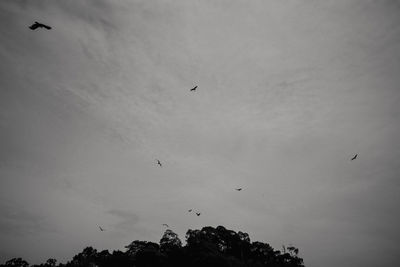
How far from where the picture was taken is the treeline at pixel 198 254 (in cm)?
4144

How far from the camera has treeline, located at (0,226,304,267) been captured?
41.4m

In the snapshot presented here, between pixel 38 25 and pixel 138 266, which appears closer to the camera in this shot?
pixel 38 25

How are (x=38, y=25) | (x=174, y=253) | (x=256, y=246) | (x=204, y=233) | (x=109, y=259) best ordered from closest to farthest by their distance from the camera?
(x=38, y=25), (x=174, y=253), (x=109, y=259), (x=204, y=233), (x=256, y=246)

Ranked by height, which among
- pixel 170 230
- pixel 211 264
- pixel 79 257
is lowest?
pixel 211 264

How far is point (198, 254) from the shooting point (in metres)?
40.3

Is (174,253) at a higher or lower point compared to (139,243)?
lower

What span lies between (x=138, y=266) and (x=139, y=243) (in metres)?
10.9

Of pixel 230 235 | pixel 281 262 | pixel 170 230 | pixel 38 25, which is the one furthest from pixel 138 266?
pixel 38 25

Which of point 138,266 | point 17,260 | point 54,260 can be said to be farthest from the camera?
point 17,260

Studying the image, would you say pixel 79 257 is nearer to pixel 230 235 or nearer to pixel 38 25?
pixel 230 235

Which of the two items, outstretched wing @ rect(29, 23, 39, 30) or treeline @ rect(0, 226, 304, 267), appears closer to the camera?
Result: outstretched wing @ rect(29, 23, 39, 30)

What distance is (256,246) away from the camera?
7244 centimetres

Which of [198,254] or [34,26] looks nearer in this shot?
[34,26]

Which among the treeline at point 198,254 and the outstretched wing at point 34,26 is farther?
the treeline at point 198,254
